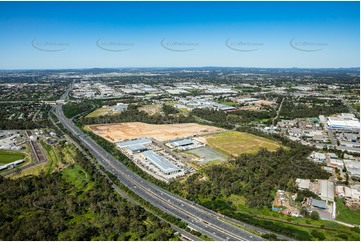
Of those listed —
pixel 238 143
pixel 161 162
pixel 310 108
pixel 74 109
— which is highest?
pixel 310 108

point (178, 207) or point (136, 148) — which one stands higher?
point (136, 148)

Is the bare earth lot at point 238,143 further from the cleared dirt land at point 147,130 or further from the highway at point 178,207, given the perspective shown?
the highway at point 178,207

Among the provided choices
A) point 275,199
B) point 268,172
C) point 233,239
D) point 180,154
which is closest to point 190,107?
point 180,154

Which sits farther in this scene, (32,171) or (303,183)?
(32,171)

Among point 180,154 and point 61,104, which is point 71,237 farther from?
point 61,104

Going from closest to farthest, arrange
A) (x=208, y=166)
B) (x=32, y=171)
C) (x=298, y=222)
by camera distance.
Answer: (x=298, y=222) < (x=32, y=171) < (x=208, y=166)

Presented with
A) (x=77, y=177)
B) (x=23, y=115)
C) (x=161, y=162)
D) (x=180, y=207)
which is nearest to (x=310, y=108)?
(x=161, y=162)

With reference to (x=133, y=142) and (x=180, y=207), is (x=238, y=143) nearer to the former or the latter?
(x=133, y=142)

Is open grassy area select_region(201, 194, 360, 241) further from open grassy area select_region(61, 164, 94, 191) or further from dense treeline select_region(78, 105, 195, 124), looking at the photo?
dense treeline select_region(78, 105, 195, 124)
